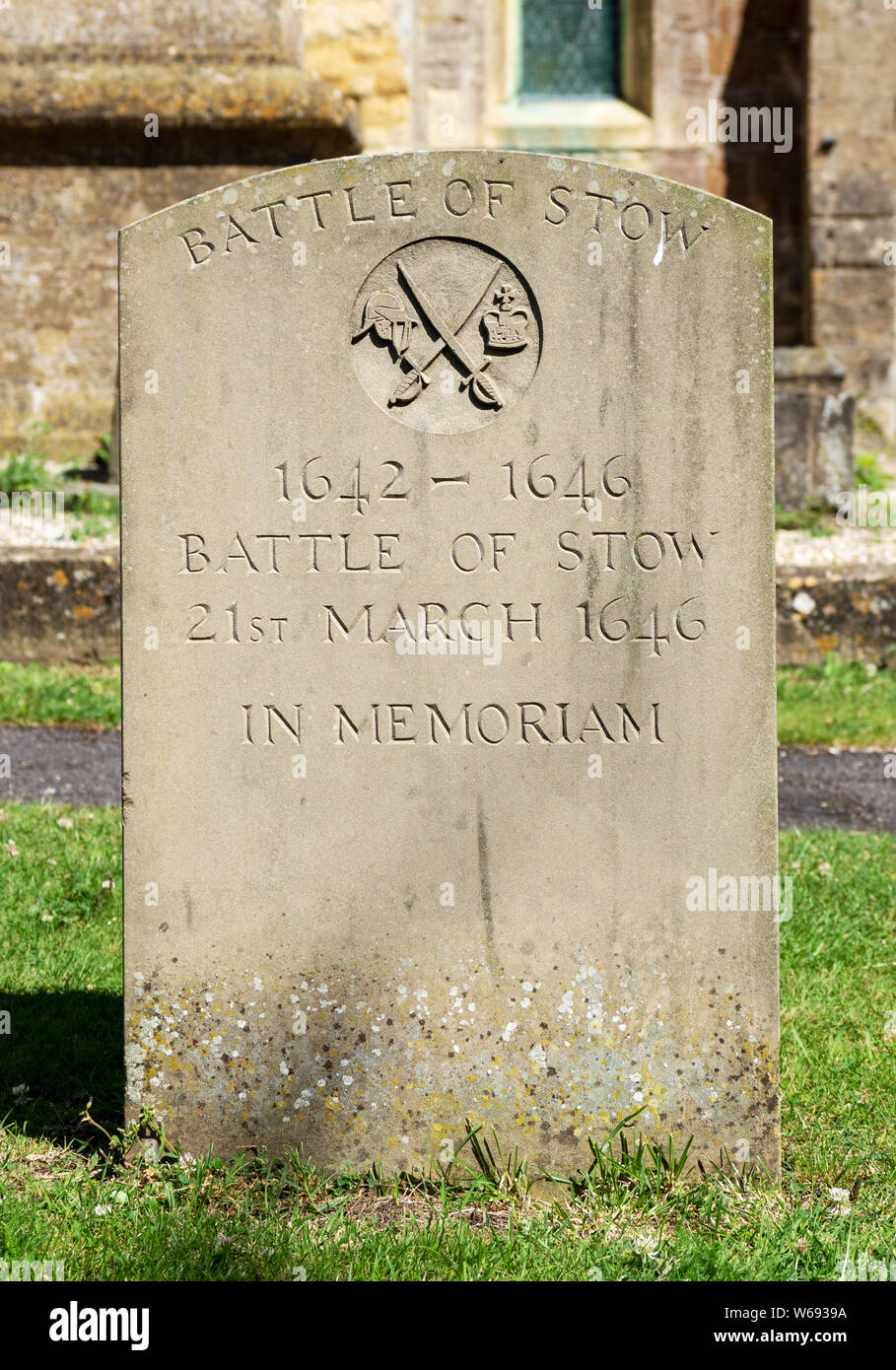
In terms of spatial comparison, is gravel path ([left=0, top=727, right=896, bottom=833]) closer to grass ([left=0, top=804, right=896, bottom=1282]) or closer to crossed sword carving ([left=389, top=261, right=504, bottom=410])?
grass ([left=0, top=804, right=896, bottom=1282])

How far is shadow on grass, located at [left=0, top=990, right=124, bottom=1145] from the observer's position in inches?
123

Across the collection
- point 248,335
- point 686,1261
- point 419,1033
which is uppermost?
point 248,335

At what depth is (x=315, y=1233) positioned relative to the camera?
2.55m

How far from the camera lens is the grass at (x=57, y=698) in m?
6.88

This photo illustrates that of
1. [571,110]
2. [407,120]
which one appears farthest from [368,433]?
[571,110]

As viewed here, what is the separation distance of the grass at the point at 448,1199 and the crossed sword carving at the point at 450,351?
5.48ft

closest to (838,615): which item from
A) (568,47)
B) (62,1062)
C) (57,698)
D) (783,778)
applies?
(783,778)

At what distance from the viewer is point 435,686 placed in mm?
2826

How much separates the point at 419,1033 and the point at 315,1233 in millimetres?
474

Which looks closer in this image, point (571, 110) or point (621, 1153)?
point (621, 1153)

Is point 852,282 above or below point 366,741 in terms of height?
above

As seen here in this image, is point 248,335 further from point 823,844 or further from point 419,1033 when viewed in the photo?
point 823,844

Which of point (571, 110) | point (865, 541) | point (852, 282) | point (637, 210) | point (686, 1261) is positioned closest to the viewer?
point (686, 1261)

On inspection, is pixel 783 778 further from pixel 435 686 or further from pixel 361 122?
pixel 361 122
